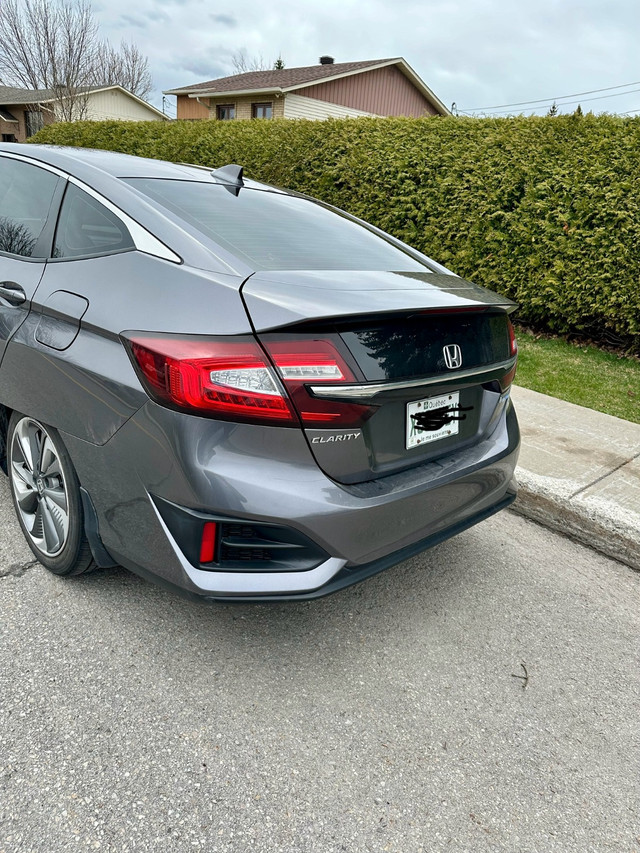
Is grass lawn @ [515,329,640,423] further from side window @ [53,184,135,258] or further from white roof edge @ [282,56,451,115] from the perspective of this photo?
white roof edge @ [282,56,451,115]

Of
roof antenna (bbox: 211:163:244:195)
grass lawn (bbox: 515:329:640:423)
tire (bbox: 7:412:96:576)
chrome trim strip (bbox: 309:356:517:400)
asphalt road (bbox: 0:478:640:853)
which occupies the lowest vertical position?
asphalt road (bbox: 0:478:640:853)

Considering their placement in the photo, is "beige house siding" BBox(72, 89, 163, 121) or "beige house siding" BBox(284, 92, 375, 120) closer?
"beige house siding" BBox(284, 92, 375, 120)

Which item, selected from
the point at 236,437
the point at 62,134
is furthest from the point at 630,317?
the point at 62,134

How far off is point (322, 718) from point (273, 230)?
1.76 metres

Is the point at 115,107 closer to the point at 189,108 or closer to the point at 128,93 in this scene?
the point at 128,93

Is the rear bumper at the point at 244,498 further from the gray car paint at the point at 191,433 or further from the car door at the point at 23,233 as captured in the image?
the car door at the point at 23,233

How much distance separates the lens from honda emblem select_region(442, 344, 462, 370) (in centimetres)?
213

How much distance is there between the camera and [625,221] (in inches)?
237

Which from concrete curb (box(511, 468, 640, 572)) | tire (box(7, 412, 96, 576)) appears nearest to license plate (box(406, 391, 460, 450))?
tire (box(7, 412, 96, 576))

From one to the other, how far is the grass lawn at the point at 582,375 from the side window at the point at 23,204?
4096 millimetres

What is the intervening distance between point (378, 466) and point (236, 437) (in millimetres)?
480

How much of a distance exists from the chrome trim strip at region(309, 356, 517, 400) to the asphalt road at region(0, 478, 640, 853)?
98cm

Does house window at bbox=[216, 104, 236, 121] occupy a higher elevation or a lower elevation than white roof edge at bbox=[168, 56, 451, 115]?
lower

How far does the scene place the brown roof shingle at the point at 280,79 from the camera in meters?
27.8
